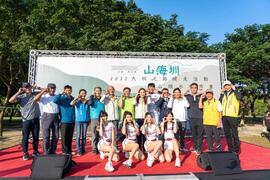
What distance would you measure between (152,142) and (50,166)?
1.96 meters

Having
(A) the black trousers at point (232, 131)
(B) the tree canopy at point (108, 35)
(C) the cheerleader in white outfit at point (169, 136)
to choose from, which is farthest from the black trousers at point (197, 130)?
(B) the tree canopy at point (108, 35)

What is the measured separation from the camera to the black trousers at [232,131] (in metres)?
6.26

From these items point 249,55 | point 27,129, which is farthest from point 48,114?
point 249,55

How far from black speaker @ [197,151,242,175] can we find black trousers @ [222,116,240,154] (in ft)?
4.68

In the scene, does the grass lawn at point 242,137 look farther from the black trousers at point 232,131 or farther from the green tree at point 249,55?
the green tree at point 249,55

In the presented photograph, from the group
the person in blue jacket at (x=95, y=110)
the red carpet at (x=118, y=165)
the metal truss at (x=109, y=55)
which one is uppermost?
the metal truss at (x=109, y=55)

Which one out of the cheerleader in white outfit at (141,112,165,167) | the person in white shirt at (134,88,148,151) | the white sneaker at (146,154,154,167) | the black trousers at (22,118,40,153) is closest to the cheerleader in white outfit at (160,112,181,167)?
the cheerleader in white outfit at (141,112,165,167)

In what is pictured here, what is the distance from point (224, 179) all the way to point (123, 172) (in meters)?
1.63

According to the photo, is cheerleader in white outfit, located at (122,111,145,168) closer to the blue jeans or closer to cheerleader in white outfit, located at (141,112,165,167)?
cheerleader in white outfit, located at (141,112,165,167)

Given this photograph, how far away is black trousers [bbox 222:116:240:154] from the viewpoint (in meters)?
6.26

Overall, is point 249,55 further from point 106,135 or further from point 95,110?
point 106,135

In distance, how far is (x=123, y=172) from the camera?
5059 millimetres

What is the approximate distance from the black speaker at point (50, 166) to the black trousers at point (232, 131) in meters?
3.39

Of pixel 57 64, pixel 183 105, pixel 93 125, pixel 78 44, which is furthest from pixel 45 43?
pixel 183 105
